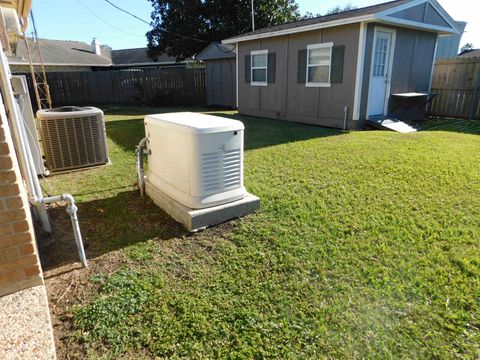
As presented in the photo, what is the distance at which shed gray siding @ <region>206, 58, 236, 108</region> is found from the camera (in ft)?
50.0

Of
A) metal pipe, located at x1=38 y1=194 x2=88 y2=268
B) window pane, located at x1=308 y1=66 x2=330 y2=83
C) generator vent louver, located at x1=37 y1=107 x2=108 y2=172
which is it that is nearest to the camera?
metal pipe, located at x1=38 y1=194 x2=88 y2=268

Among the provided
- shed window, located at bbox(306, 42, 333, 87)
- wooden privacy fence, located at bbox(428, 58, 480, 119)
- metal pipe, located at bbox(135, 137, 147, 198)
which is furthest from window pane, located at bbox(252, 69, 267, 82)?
metal pipe, located at bbox(135, 137, 147, 198)

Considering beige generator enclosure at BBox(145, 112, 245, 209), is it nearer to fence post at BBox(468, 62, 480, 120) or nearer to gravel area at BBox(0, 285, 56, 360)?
gravel area at BBox(0, 285, 56, 360)

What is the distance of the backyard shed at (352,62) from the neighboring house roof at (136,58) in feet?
61.9

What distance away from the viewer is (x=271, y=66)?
10.6 metres

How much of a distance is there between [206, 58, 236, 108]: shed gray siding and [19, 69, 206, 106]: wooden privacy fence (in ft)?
2.68

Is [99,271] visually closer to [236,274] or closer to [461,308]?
[236,274]

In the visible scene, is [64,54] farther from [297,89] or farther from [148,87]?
[297,89]

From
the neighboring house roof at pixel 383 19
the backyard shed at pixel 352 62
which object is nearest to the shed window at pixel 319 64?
the backyard shed at pixel 352 62

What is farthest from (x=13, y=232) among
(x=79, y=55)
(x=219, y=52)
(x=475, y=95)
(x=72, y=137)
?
(x=79, y=55)

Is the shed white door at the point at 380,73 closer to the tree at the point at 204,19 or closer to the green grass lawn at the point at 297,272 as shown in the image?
the green grass lawn at the point at 297,272

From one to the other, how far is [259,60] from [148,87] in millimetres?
8376

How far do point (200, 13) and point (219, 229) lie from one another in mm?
22528

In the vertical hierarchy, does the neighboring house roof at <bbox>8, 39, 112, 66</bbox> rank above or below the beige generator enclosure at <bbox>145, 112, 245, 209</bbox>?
above
